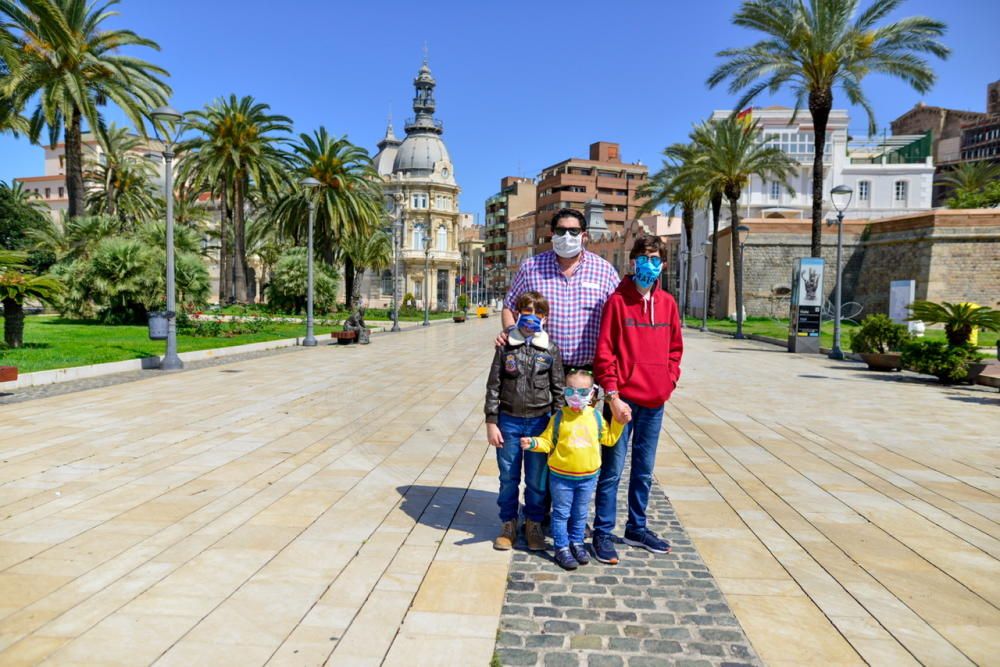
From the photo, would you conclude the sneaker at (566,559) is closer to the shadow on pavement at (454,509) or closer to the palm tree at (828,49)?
the shadow on pavement at (454,509)

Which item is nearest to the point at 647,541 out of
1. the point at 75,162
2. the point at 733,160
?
the point at 75,162

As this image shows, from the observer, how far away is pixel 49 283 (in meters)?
13.8

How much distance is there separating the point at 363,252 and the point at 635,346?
43.1 metres

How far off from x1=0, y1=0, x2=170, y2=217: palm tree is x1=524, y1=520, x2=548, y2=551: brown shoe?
2396 cm

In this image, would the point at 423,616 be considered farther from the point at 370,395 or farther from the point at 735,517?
the point at 370,395

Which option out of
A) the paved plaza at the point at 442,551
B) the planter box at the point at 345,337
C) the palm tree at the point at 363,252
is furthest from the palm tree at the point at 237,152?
the paved plaza at the point at 442,551

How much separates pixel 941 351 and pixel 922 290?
23.2m

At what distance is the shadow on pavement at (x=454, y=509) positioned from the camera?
471 cm

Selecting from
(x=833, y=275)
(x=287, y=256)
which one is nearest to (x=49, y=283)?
(x=287, y=256)

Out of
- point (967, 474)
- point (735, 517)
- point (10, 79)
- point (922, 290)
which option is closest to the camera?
point (735, 517)

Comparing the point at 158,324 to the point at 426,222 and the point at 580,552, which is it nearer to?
the point at 580,552

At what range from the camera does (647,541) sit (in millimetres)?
4363

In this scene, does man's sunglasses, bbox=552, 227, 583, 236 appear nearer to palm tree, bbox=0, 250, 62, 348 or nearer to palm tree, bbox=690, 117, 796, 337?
palm tree, bbox=0, 250, 62, 348

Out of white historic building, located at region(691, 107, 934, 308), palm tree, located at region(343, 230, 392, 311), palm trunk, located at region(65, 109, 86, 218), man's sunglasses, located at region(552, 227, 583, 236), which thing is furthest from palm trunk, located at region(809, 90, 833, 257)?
white historic building, located at region(691, 107, 934, 308)
